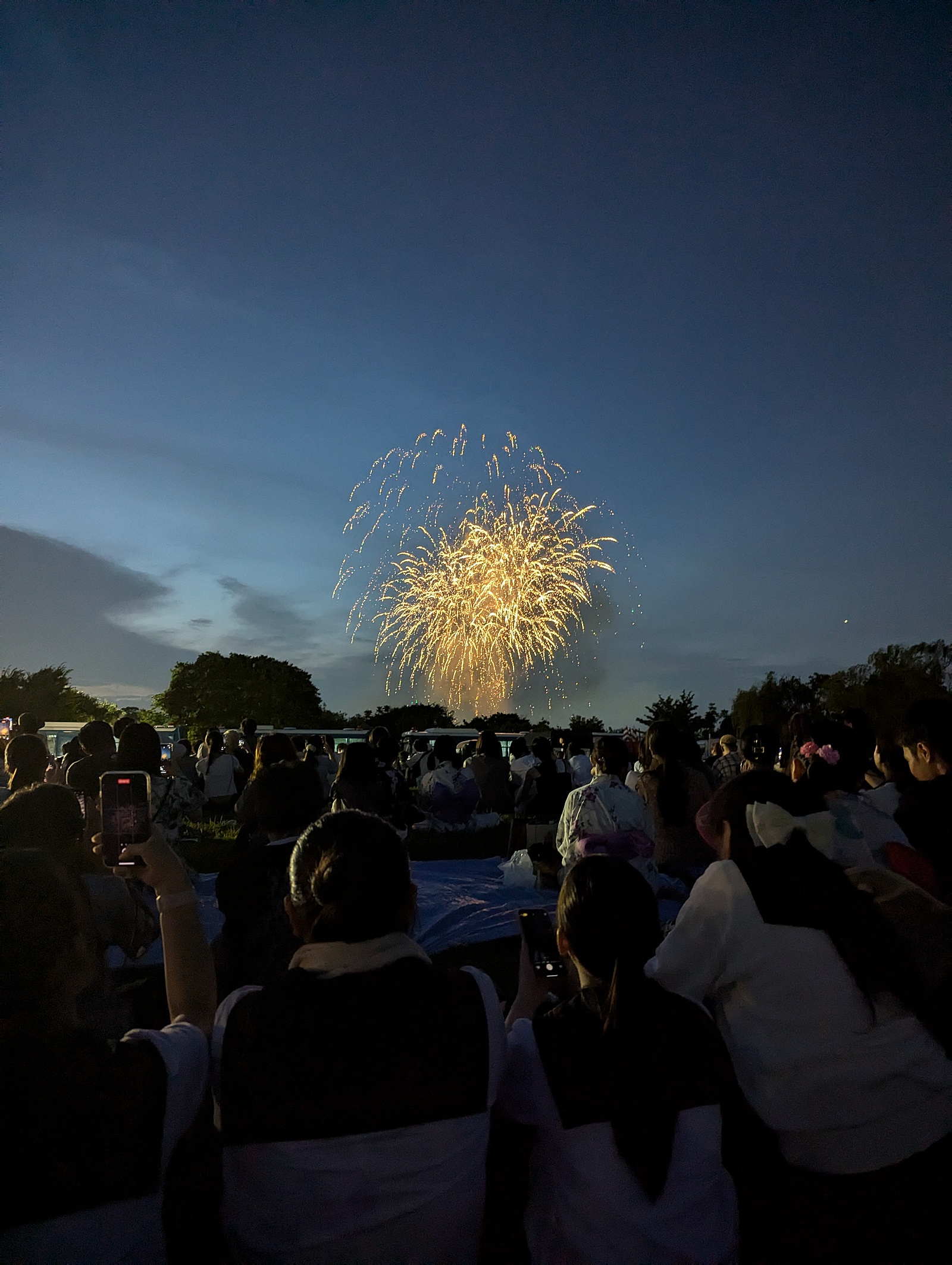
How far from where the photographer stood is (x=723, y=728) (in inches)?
910

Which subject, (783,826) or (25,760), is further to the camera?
(25,760)

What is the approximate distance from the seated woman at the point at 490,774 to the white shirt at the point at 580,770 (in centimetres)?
150

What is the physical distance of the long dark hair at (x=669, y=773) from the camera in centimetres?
673

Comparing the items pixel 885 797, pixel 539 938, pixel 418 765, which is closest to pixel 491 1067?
pixel 539 938

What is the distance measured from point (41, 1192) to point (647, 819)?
5.27 meters

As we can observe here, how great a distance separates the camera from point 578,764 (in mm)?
12047

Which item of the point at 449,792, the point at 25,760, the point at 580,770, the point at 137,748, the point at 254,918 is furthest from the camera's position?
the point at 580,770

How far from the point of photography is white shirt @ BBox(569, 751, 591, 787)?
11.8 m

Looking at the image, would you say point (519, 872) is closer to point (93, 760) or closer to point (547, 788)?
point (547, 788)

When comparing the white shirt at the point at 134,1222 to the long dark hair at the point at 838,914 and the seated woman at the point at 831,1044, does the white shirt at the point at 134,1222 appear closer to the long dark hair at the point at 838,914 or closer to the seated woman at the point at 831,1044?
the seated woman at the point at 831,1044

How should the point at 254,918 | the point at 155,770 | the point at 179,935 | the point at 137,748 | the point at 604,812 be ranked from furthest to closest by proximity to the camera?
the point at 155,770 < the point at 604,812 < the point at 137,748 < the point at 254,918 < the point at 179,935

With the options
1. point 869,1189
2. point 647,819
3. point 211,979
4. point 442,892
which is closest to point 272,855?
point 211,979

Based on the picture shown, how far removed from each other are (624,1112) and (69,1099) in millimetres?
1304

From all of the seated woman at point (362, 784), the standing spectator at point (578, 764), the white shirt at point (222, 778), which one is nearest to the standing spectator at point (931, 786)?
the seated woman at point (362, 784)
